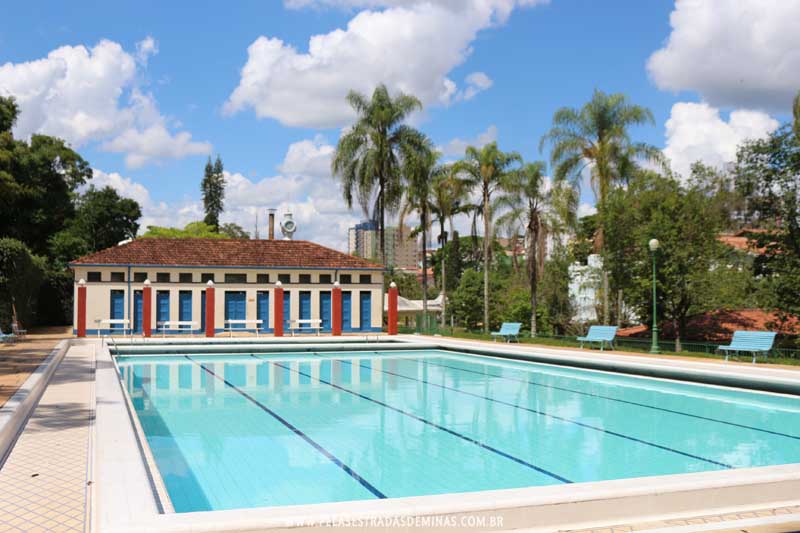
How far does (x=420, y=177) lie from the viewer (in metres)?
32.6

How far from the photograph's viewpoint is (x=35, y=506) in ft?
16.6

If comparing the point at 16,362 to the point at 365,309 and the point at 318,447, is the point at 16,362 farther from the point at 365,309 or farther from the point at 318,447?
the point at 365,309

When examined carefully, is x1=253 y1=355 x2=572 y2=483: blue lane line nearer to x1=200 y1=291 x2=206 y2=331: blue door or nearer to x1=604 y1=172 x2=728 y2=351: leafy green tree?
x1=604 y1=172 x2=728 y2=351: leafy green tree

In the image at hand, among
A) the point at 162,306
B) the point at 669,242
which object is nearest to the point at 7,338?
the point at 162,306

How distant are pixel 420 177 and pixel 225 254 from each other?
9887mm

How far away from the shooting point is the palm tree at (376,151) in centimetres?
3278

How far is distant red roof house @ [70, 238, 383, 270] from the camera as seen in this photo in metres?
30.6

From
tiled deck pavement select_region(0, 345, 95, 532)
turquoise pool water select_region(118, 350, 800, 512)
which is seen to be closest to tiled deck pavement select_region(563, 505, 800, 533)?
turquoise pool water select_region(118, 350, 800, 512)

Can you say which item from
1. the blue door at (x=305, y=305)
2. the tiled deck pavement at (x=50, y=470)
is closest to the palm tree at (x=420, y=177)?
the blue door at (x=305, y=305)

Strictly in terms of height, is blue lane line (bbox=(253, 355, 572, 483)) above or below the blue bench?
below

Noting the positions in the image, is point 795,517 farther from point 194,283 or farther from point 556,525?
point 194,283

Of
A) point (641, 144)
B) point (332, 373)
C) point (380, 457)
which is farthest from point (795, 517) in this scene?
point (641, 144)

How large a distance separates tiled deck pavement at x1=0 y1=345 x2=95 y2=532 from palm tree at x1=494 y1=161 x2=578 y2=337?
781 inches

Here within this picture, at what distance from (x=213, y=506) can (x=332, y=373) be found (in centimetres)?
1104
